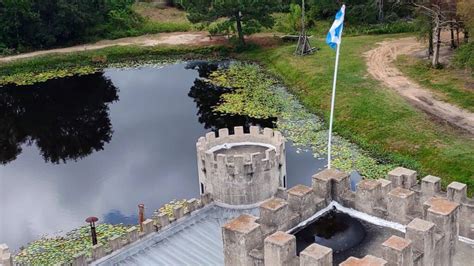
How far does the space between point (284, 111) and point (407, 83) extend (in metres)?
10.8

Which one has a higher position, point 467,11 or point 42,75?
point 467,11

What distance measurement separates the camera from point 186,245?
24266mm

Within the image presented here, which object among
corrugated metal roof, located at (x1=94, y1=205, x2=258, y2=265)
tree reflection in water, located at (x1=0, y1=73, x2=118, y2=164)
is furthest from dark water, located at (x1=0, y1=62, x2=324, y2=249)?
corrugated metal roof, located at (x1=94, y1=205, x2=258, y2=265)

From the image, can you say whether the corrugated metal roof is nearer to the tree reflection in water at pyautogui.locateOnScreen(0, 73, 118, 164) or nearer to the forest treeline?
the tree reflection in water at pyautogui.locateOnScreen(0, 73, 118, 164)

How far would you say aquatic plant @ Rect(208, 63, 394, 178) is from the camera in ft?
138

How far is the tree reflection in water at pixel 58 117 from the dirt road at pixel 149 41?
30.6ft

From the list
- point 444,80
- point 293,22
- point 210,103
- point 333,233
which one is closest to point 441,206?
point 333,233

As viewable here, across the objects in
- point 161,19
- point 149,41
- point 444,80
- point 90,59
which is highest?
point 161,19

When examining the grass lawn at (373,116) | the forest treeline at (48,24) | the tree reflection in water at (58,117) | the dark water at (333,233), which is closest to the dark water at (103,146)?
the tree reflection in water at (58,117)

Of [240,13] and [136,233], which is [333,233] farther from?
[240,13]

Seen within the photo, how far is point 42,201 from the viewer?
39938 millimetres

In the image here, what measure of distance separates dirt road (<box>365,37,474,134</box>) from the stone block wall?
2917cm

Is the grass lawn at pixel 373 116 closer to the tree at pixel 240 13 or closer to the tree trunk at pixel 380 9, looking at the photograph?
the tree at pixel 240 13

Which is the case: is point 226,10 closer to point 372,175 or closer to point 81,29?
point 81,29
